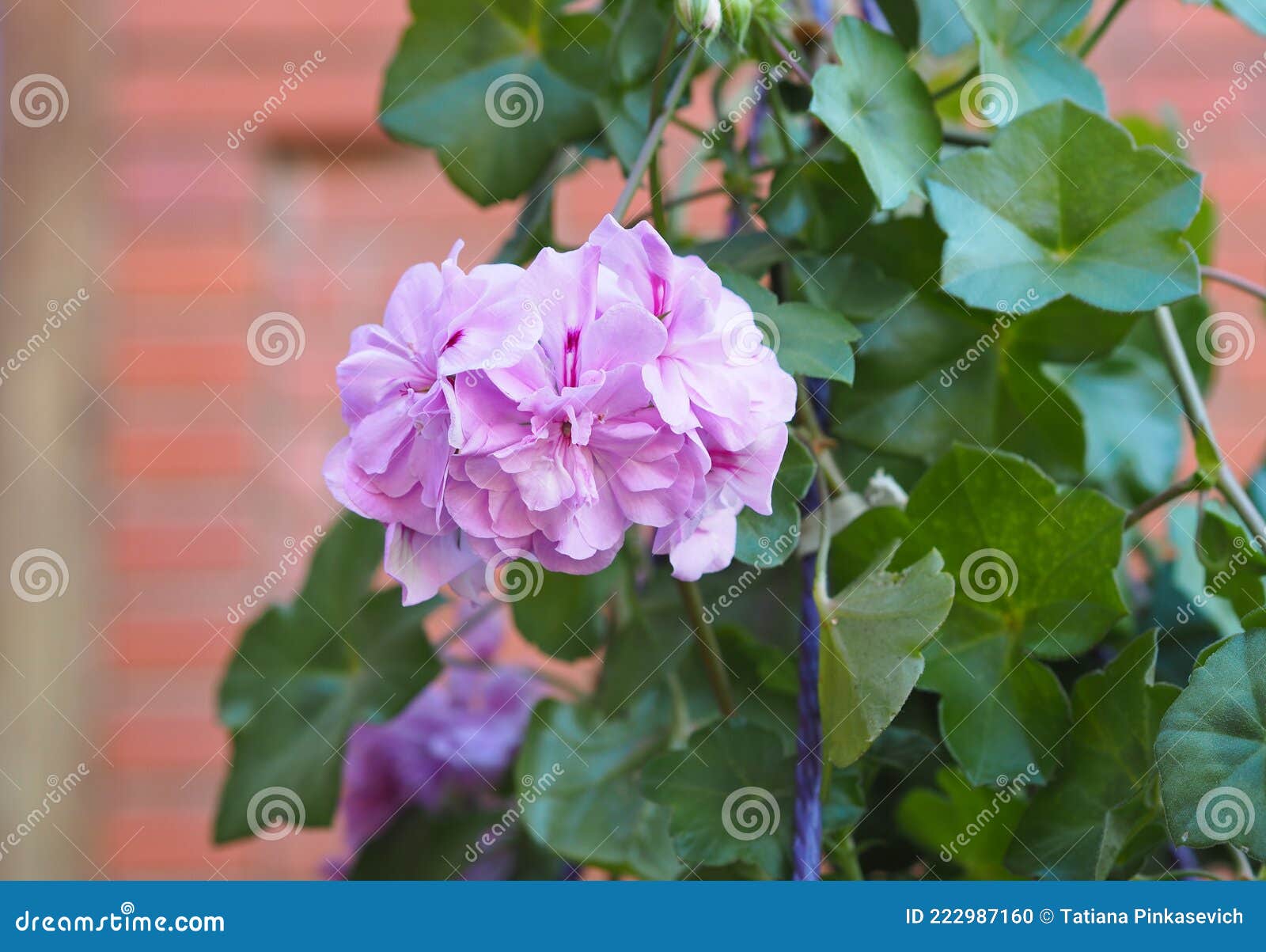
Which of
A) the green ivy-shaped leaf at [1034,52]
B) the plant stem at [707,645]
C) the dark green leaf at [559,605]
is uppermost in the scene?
the green ivy-shaped leaf at [1034,52]

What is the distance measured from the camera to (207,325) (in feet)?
3.73

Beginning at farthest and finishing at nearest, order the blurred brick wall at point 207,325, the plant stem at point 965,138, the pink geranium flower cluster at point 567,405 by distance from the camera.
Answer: the blurred brick wall at point 207,325 < the plant stem at point 965,138 < the pink geranium flower cluster at point 567,405

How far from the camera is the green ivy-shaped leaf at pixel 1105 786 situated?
0.28m

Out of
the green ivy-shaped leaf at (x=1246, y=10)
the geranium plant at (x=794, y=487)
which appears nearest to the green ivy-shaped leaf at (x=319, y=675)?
the geranium plant at (x=794, y=487)

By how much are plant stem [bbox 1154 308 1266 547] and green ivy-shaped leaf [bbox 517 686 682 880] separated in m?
0.19

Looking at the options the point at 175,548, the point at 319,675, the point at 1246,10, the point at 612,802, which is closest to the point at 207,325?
the point at 175,548

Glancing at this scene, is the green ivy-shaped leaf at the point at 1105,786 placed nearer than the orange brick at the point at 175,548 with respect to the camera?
Yes

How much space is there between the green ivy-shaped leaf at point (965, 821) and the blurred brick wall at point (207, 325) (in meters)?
0.84

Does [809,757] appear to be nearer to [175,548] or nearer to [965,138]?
[965,138]

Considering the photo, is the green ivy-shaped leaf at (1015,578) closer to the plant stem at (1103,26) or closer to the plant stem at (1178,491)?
the plant stem at (1178,491)

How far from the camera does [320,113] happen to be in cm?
113
